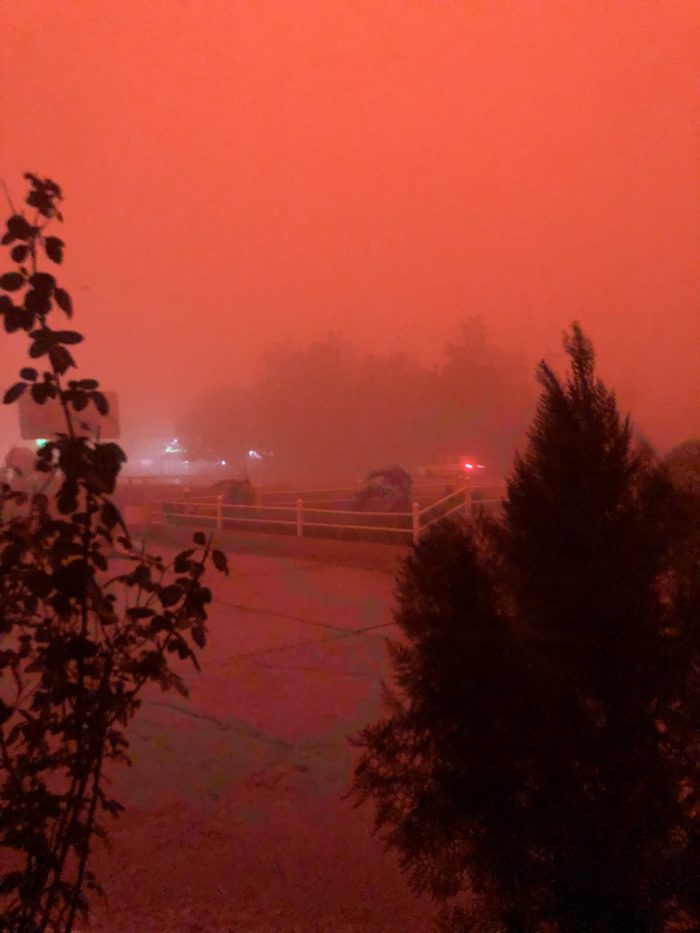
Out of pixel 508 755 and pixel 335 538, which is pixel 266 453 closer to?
pixel 335 538

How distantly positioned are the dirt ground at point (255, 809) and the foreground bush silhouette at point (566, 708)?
1.11 meters

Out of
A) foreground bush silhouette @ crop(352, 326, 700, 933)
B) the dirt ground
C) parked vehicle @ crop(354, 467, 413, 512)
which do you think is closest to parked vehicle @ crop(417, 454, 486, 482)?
parked vehicle @ crop(354, 467, 413, 512)

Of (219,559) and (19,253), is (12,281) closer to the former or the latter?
(19,253)

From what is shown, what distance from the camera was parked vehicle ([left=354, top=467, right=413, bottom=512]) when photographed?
707 inches

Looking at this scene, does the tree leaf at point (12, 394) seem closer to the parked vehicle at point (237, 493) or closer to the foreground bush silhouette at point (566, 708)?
the foreground bush silhouette at point (566, 708)

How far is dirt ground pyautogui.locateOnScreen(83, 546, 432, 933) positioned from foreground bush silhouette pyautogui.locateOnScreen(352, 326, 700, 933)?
3.63ft

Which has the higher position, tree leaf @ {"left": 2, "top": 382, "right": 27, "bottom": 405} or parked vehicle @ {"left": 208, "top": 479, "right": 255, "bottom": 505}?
tree leaf @ {"left": 2, "top": 382, "right": 27, "bottom": 405}

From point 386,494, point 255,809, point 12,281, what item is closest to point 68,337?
point 12,281

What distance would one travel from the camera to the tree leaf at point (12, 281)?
1817 mm

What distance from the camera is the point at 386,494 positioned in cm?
1862

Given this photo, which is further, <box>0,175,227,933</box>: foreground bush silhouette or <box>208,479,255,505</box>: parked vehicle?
<box>208,479,255,505</box>: parked vehicle

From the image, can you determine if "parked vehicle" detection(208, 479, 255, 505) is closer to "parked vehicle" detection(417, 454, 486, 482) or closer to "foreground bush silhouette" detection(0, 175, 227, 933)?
"parked vehicle" detection(417, 454, 486, 482)

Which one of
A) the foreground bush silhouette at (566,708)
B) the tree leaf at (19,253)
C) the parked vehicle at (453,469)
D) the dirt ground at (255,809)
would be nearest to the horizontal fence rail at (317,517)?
the dirt ground at (255,809)

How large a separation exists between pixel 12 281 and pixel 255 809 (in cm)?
324
